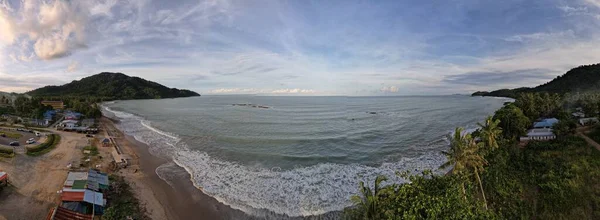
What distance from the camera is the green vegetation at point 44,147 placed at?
4281 cm

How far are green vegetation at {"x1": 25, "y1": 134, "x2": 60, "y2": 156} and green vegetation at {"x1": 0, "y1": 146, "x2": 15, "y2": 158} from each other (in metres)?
1.88

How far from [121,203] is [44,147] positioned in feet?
115

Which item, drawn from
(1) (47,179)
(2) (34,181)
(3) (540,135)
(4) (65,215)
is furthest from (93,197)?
(3) (540,135)

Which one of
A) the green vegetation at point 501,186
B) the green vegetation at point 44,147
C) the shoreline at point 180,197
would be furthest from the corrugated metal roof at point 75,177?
the green vegetation at point 501,186

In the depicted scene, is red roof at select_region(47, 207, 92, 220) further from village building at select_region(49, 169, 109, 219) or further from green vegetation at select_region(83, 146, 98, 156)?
green vegetation at select_region(83, 146, 98, 156)

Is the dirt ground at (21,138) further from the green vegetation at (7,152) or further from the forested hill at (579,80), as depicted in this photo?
the forested hill at (579,80)

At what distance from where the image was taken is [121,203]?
87.7 feet

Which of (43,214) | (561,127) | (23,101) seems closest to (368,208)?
(43,214)

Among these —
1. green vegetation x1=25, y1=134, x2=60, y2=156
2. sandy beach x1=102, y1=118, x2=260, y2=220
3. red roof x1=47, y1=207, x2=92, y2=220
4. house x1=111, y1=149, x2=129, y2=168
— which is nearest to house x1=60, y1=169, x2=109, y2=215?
red roof x1=47, y1=207, x2=92, y2=220

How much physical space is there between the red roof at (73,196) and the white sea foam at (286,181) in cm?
992

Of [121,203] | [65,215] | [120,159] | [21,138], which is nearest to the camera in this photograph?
[65,215]

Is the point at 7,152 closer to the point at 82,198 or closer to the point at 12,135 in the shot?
the point at 12,135

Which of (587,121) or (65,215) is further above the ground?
(587,121)

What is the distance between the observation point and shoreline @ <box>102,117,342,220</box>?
24672 mm
